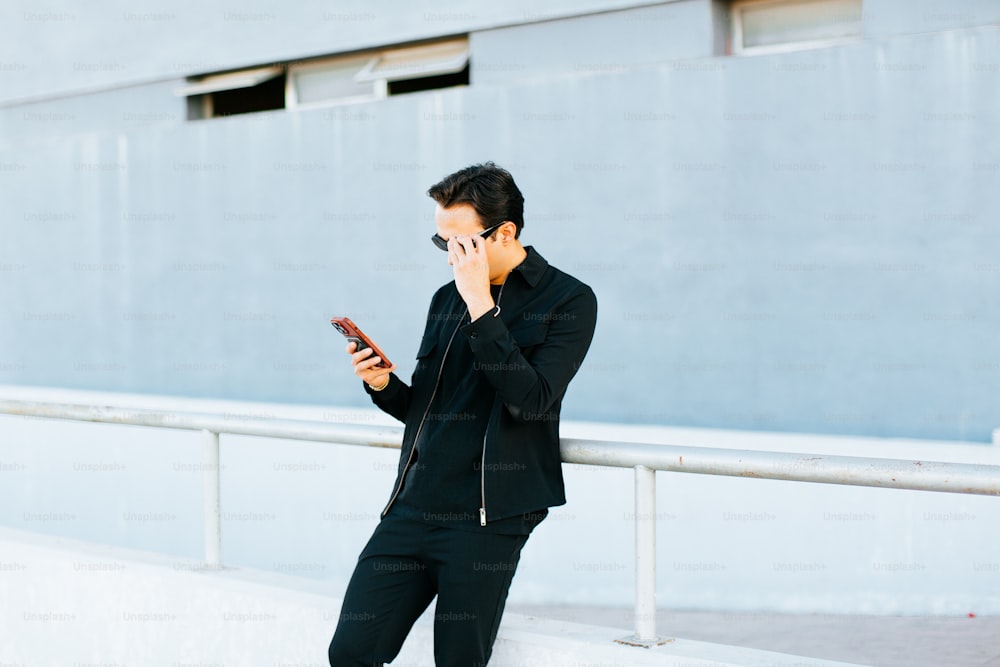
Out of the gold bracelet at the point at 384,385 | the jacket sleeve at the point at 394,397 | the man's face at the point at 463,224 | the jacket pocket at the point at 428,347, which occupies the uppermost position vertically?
the man's face at the point at 463,224

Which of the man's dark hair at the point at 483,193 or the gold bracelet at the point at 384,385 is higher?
the man's dark hair at the point at 483,193

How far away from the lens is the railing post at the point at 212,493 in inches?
137

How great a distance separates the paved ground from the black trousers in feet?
9.60

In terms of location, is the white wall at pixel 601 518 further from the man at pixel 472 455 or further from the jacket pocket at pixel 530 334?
the jacket pocket at pixel 530 334

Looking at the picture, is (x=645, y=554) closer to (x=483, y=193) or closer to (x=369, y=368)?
(x=369, y=368)

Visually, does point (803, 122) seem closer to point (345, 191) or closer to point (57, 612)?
point (345, 191)

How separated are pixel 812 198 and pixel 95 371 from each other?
24.0 ft

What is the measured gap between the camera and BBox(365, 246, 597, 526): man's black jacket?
7.93 ft

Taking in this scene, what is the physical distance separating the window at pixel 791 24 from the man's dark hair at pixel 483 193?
520 cm

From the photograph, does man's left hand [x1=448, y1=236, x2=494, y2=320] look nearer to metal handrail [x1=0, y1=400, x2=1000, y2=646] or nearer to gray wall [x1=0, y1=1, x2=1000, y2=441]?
metal handrail [x1=0, y1=400, x2=1000, y2=646]

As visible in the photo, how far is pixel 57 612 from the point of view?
3.92 metres

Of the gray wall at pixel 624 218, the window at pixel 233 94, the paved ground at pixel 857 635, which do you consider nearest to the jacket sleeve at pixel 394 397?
the paved ground at pixel 857 635

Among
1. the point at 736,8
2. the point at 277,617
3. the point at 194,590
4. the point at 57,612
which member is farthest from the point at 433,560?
the point at 736,8

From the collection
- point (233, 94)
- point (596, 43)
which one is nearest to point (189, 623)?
point (596, 43)
